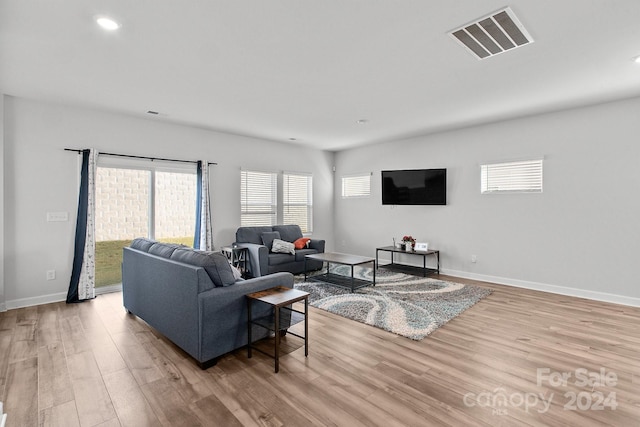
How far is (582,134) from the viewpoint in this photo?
14.9 ft

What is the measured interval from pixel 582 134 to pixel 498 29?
3.12m

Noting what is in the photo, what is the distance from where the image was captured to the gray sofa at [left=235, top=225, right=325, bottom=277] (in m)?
5.34

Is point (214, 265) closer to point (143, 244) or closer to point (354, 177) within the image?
point (143, 244)

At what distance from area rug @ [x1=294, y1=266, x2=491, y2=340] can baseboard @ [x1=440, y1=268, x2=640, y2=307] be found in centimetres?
66

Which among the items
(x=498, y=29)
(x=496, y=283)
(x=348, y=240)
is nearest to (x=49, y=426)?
(x=498, y=29)

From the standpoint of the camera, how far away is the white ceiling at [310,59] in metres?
2.28

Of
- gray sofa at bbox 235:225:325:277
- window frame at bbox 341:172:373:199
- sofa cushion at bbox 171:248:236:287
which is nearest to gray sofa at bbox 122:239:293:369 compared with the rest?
sofa cushion at bbox 171:248:236:287

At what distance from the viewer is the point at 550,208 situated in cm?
481

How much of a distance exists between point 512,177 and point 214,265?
16.1 ft

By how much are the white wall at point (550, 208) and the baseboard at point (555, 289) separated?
13mm

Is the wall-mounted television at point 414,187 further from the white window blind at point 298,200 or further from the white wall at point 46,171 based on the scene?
the white wall at point 46,171

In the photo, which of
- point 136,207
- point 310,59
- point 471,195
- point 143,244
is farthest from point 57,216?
point 471,195

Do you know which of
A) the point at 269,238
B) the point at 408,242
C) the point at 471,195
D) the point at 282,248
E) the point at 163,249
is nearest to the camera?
the point at 163,249

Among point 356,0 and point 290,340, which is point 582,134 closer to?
point 356,0
